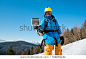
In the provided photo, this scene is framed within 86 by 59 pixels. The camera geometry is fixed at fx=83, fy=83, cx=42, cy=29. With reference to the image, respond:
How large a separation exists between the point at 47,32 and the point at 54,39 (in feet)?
0.69

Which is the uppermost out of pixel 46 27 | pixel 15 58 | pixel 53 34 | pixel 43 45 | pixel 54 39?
pixel 46 27

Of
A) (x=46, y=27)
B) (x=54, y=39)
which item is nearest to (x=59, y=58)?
(x=54, y=39)

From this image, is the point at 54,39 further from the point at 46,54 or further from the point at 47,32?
the point at 46,54

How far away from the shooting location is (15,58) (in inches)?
68.4

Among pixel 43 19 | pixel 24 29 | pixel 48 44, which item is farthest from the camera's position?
pixel 24 29

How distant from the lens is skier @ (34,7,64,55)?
5.69 ft

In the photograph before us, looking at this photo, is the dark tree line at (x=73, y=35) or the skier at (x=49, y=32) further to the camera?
the dark tree line at (x=73, y=35)

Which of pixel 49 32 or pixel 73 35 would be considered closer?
pixel 49 32

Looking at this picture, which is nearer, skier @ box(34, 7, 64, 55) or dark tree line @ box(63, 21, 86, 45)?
skier @ box(34, 7, 64, 55)

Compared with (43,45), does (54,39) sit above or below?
above

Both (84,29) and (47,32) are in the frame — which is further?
(84,29)

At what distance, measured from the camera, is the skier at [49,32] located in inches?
68.3

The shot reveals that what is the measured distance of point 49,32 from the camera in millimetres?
1794

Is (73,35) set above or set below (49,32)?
above
